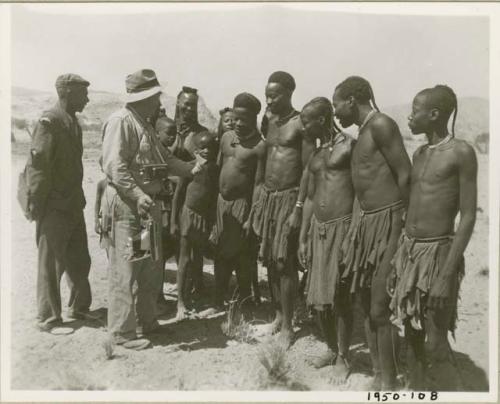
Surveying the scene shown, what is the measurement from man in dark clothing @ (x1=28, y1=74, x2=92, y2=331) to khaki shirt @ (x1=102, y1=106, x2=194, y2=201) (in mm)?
589

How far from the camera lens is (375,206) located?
393 cm

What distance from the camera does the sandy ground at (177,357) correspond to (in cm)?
449

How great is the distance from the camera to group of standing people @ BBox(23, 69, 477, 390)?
12.1 ft

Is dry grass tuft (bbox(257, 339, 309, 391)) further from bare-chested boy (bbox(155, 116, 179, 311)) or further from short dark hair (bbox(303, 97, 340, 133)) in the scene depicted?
short dark hair (bbox(303, 97, 340, 133))

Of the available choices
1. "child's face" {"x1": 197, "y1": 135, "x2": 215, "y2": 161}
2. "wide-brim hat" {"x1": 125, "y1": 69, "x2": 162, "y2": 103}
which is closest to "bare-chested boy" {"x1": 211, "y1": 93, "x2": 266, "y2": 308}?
"child's face" {"x1": 197, "y1": 135, "x2": 215, "y2": 161}

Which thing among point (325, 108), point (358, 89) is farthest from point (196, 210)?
point (358, 89)

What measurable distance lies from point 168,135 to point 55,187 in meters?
1.15

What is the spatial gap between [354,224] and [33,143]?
2862 millimetres

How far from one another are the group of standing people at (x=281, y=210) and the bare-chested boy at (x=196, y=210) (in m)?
0.01

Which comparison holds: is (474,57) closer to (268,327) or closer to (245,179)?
(245,179)

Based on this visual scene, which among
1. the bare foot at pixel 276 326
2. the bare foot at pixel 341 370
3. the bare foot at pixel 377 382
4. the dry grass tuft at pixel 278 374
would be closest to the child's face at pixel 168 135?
the bare foot at pixel 276 326

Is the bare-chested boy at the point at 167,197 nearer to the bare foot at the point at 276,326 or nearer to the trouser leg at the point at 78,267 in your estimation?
the trouser leg at the point at 78,267

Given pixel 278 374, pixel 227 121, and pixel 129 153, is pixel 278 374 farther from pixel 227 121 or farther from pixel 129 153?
pixel 227 121

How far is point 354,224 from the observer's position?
4.10m
